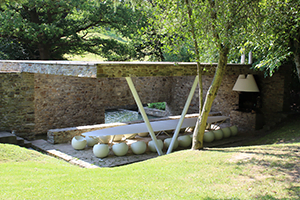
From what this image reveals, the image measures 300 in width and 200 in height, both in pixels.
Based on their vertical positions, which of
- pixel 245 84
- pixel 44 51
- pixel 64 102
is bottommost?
pixel 64 102

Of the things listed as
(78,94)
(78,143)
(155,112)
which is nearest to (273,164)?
(78,143)

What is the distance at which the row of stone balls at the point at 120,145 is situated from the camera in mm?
6613

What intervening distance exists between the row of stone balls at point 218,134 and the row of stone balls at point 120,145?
72cm

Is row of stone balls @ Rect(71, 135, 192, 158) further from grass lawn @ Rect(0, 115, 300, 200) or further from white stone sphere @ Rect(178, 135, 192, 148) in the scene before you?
Result: grass lawn @ Rect(0, 115, 300, 200)

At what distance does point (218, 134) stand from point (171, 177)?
439 centimetres

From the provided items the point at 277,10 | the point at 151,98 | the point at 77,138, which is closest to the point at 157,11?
the point at 277,10

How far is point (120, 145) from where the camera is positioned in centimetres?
680

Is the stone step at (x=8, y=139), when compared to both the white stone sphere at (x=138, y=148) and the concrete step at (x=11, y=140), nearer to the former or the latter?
the concrete step at (x=11, y=140)

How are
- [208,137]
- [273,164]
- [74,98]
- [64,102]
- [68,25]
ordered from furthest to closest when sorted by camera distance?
[68,25] → [74,98] → [64,102] → [208,137] → [273,164]

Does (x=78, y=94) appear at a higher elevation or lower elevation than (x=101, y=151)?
higher

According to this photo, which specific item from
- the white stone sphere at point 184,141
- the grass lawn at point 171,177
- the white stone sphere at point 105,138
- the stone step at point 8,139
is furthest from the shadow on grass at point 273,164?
the stone step at point 8,139

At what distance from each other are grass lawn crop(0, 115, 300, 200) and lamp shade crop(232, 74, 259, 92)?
4.70 m

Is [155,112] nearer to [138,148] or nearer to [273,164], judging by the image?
[138,148]

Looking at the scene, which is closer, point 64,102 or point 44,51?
point 64,102
